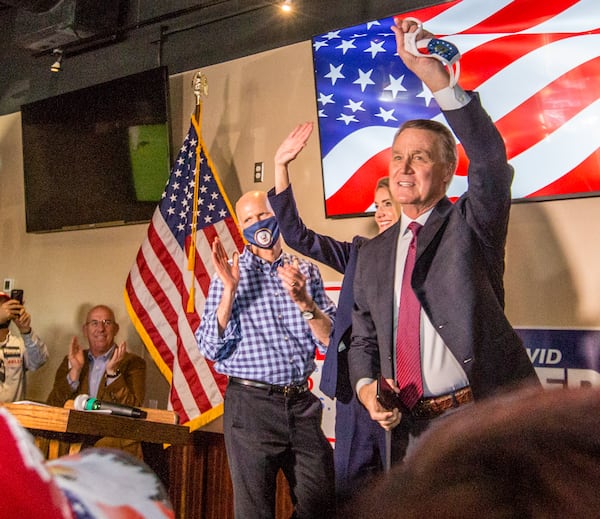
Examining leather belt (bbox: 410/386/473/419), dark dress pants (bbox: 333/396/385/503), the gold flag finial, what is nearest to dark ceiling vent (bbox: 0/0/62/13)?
the gold flag finial

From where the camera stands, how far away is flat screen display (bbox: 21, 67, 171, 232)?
4371 millimetres

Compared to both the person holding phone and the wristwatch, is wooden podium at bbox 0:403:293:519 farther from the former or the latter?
the person holding phone

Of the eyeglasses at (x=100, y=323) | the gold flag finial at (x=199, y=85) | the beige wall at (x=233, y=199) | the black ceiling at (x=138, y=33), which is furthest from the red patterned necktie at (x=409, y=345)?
the eyeglasses at (x=100, y=323)

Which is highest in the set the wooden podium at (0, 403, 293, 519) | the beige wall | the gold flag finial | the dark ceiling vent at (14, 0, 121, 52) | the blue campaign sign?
the dark ceiling vent at (14, 0, 121, 52)

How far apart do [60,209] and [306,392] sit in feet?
8.39

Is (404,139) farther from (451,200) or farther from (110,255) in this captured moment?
(110,255)

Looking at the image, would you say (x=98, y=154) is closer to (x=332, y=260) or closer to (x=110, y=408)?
(x=332, y=260)

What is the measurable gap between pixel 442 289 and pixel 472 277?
5.1 inches

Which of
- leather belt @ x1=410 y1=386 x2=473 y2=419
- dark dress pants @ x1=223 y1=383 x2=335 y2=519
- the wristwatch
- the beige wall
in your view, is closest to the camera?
leather belt @ x1=410 y1=386 x2=473 y2=419

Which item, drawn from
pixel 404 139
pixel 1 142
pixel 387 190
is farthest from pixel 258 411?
pixel 1 142

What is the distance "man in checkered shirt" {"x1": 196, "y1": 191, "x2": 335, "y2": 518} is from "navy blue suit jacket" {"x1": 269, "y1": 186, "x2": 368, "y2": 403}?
7 centimetres

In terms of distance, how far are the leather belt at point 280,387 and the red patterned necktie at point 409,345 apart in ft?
1.73

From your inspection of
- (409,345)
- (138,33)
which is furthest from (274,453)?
(138,33)

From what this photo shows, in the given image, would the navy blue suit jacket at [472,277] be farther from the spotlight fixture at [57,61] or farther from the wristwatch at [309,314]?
the spotlight fixture at [57,61]
